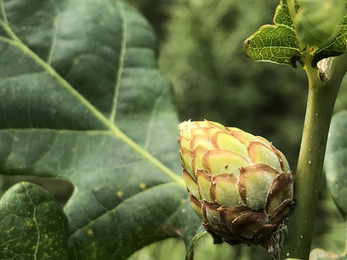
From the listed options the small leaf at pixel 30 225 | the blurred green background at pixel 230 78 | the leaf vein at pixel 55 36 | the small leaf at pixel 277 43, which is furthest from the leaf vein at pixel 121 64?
the blurred green background at pixel 230 78

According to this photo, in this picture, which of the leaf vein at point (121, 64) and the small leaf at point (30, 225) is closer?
the small leaf at point (30, 225)

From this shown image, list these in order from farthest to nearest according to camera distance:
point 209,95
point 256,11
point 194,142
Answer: point 209,95 < point 256,11 < point 194,142

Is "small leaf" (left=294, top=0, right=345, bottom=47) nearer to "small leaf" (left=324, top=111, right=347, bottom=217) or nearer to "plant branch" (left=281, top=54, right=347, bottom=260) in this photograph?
"plant branch" (left=281, top=54, right=347, bottom=260)

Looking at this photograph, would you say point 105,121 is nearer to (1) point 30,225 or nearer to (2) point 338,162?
(1) point 30,225

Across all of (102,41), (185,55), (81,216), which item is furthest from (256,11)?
(81,216)

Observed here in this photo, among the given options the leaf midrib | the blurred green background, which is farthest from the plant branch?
the blurred green background

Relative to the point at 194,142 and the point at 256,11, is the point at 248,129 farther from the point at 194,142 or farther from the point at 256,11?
the point at 194,142

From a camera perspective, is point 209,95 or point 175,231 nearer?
point 175,231

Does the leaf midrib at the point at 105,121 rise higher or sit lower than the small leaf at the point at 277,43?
lower

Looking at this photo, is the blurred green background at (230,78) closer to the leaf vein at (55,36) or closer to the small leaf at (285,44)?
the leaf vein at (55,36)
